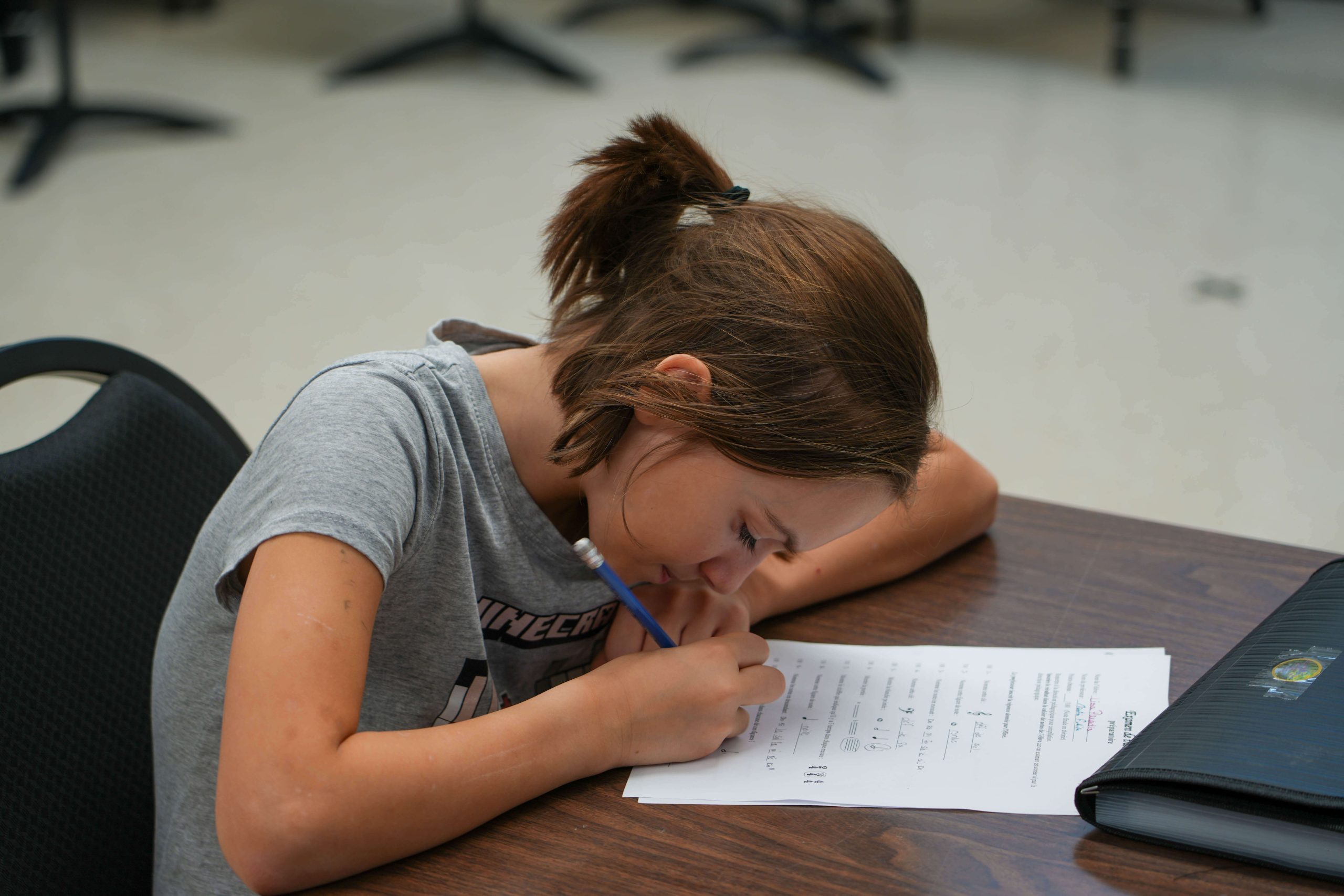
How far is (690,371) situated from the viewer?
792 mm

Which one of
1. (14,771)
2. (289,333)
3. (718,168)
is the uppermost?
(718,168)

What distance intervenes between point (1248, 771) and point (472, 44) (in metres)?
4.81

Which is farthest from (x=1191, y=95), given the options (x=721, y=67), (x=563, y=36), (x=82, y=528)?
(x=82, y=528)

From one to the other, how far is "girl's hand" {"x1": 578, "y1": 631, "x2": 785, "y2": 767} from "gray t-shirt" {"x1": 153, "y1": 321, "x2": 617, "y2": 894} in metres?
0.13

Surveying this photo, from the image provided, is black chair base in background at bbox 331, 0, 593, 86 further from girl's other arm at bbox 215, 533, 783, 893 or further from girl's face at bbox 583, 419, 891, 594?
girl's other arm at bbox 215, 533, 783, 893

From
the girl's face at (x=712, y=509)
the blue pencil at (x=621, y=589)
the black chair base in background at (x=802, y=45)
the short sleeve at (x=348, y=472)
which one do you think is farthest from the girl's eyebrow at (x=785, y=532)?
the black chair base in background at (x=802, y=45)

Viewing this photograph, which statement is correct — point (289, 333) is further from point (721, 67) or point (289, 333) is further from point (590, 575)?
point (721, 67)

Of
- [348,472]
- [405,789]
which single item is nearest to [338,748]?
[405,789]

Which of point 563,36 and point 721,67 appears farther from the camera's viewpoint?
point 563,36

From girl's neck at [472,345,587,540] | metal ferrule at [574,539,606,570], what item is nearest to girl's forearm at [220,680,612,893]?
metal ferrule at [574,539,606,570]

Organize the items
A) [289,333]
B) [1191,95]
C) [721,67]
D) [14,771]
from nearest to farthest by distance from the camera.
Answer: [14,771] < [289,333] < [1191,95] < [721,67]

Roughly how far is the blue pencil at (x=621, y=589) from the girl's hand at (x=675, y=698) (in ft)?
0.09

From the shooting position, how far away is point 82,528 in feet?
2.99

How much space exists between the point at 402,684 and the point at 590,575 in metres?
0.16
